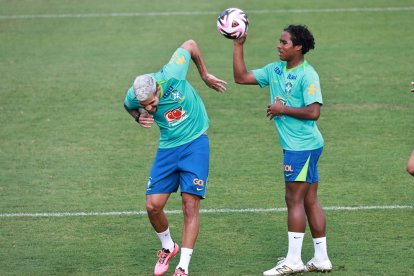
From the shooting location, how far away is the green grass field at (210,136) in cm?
999

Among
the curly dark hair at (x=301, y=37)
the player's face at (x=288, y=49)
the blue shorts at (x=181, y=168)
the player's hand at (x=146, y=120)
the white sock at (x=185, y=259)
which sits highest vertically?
the curly dark hair at (x=301, y=37)

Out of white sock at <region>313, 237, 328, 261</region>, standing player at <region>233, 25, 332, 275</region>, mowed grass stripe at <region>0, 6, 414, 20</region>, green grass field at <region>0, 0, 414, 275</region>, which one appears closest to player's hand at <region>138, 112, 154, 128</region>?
standing player at <region>233, 25, 332, 275</region>

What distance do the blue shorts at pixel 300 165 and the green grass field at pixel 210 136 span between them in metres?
0.96

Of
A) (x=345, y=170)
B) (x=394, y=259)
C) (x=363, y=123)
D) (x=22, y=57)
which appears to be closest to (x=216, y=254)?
(x=394, y=259)

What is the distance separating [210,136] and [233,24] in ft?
17.1

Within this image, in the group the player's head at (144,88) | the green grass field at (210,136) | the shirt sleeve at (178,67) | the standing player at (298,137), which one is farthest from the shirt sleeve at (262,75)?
the green grass field at (210,136)

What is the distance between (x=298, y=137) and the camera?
9023 mm

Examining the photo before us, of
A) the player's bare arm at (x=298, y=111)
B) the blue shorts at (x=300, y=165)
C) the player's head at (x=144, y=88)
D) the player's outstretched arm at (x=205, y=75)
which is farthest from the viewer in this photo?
the player's outstretched arm at (x=205, y=75)

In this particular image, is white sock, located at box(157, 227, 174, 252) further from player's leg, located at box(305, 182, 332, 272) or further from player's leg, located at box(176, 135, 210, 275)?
player's leg, located at box(305, 182, 332, 272)

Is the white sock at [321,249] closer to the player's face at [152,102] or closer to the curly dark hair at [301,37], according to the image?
the curly dark hair at [301,37]

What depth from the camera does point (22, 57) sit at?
61.7 feet

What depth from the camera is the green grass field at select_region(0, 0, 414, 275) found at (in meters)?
9.99

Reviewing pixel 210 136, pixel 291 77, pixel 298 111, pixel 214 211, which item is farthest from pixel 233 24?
pixel 210 136

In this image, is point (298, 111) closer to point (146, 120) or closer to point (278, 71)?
point (278, 71)
